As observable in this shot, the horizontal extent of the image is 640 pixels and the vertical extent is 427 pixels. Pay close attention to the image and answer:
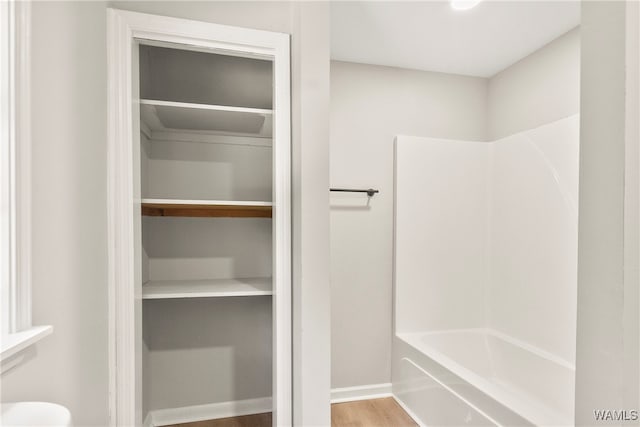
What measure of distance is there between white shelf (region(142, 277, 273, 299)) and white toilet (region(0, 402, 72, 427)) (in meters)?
0.69

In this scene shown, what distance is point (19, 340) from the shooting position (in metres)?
0.92

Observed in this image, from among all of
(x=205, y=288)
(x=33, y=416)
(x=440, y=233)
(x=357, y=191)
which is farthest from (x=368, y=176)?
(x=33, y=416)

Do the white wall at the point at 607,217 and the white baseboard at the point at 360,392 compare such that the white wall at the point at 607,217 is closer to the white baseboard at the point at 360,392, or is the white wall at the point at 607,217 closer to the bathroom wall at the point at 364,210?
the bathroom wall at the point at 364,210

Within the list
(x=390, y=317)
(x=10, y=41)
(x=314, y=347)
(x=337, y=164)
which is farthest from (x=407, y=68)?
(x=10, y=41)

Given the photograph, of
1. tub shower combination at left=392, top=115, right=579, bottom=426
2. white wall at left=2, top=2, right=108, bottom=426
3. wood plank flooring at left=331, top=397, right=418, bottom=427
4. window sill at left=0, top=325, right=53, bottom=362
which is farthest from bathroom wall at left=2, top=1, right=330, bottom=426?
tub shower combination at left=392, top=115, right=579, bottom=426

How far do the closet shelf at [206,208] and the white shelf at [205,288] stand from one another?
0.34 m

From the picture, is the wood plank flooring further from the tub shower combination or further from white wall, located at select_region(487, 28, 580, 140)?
white wall, located at select_region(487, 28, 580, 140)

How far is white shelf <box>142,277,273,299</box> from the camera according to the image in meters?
1.54

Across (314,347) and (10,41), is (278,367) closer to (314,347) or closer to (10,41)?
(314,347)

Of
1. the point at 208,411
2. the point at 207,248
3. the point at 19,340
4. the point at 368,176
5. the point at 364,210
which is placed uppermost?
the point at 368,176

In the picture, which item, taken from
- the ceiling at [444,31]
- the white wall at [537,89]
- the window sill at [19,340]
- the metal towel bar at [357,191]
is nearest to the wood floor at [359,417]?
the window sill at [19,340]

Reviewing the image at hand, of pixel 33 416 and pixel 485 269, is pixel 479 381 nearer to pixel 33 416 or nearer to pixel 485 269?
pixel 485 269

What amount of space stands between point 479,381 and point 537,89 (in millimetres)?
1794

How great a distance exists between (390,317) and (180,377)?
136cm
